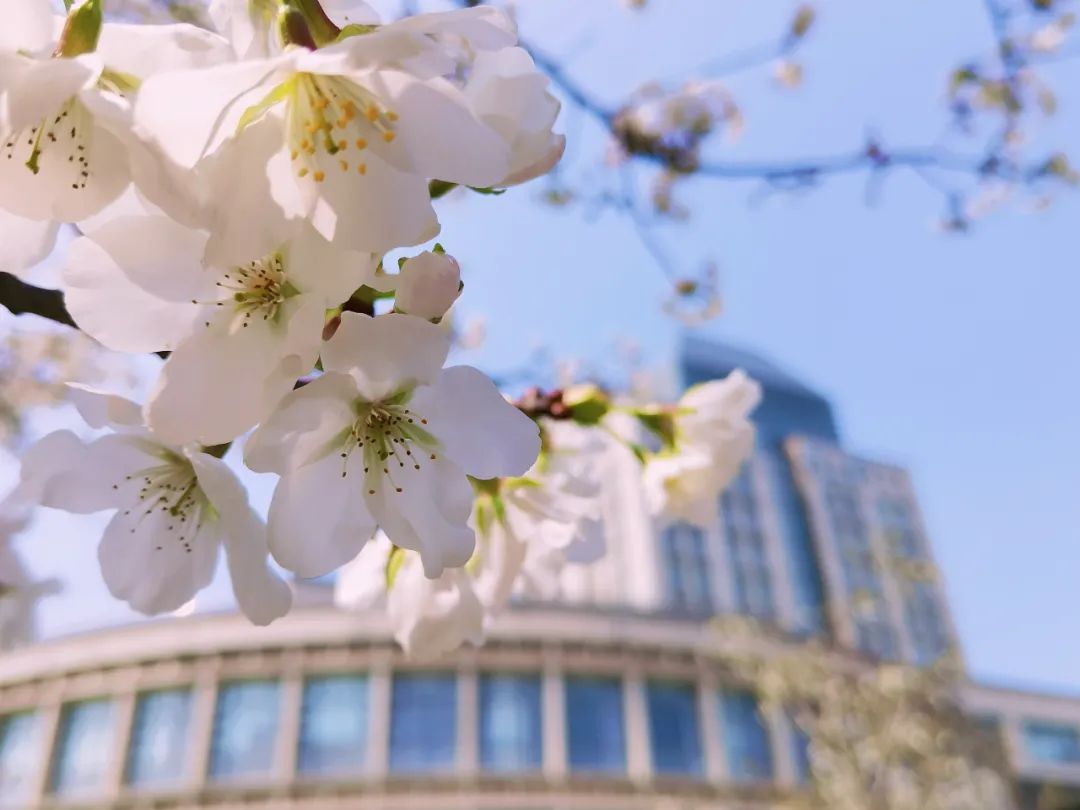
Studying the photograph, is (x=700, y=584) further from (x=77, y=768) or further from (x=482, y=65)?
(x=482, y=65)

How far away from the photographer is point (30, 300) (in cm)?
70

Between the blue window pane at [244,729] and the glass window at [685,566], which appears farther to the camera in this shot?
the glass window at [685,566]

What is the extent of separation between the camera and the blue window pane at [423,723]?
57.7 feet

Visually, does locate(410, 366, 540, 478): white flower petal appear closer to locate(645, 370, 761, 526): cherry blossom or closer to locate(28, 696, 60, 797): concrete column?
locate(645, 370, 761, 526): cherry blossom

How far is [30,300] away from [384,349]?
0.37 metres

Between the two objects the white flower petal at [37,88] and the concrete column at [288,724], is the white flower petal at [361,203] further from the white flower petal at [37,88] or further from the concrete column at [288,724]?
the concrete column at [288,724]

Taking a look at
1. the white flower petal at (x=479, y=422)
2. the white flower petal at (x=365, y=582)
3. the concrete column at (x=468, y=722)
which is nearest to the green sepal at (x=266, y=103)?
the white flower petal at (x=479, y=422)

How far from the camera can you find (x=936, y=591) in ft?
125

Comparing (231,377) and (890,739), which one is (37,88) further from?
(890,739)

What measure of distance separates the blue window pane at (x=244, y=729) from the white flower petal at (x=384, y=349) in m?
19.4

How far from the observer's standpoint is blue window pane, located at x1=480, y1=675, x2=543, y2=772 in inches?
706

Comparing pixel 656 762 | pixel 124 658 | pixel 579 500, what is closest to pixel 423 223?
pixel 579 500

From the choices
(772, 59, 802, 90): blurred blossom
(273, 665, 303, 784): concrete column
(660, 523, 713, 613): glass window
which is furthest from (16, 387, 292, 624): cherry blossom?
(660, 523, 713, 613): glass window

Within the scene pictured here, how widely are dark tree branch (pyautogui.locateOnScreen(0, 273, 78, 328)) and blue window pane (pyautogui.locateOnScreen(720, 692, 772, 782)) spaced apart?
2030cm
